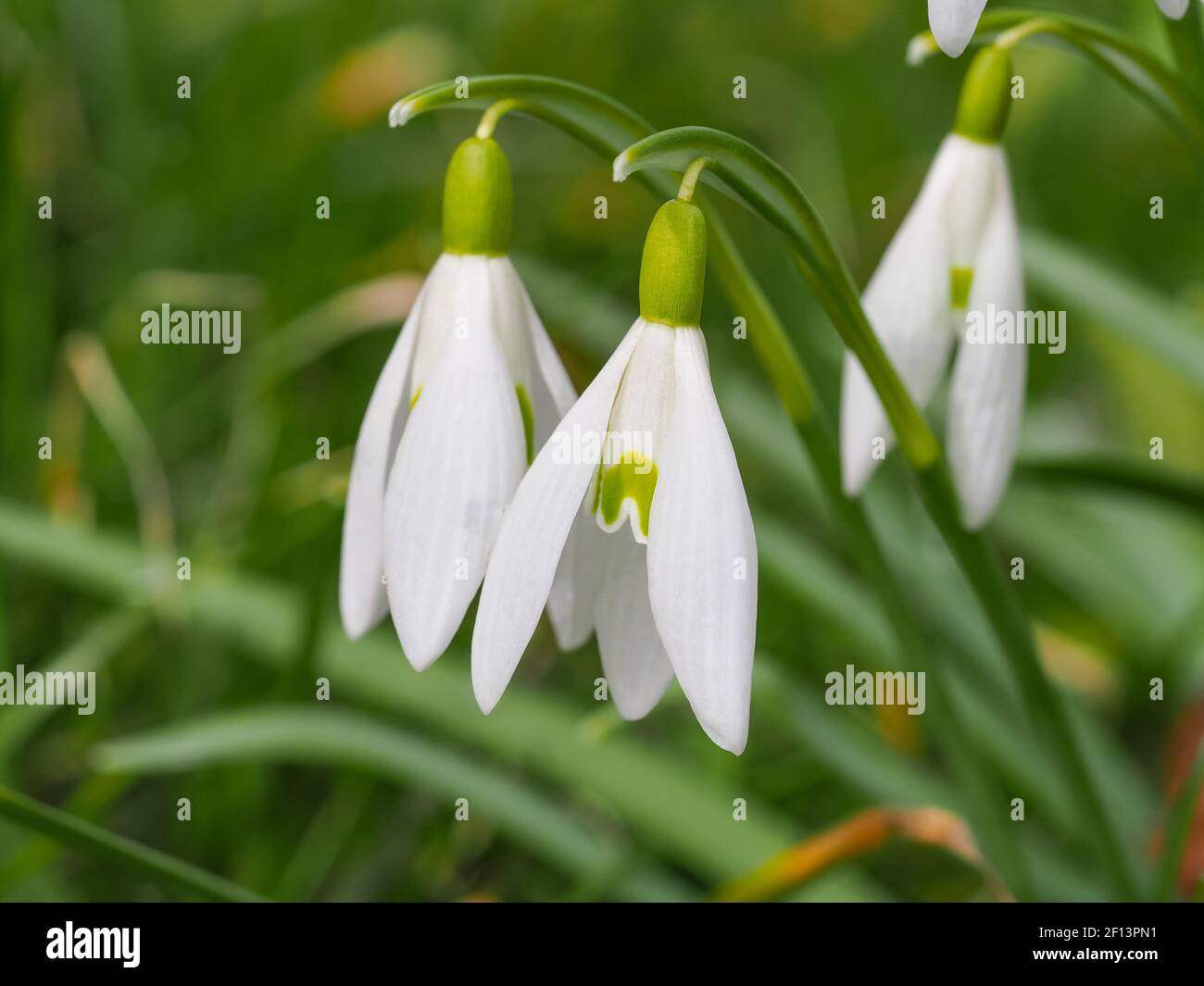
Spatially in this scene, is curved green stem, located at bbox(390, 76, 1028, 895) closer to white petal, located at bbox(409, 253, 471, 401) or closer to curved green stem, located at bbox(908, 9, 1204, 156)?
white petal, located at bbox(409, 253, 471, 401)

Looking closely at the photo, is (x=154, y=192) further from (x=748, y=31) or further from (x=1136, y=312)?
(x=748, y=31)

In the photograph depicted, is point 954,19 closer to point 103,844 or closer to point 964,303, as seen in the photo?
point 964,303

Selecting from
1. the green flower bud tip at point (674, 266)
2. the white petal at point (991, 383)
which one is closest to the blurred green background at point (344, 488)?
the white petal at point (991, 383)

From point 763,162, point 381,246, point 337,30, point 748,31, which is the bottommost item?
point 763,162

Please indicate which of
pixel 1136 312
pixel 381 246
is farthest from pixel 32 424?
pixel 1136 312

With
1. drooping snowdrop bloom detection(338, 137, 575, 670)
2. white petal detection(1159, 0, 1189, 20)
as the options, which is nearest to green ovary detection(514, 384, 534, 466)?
drooping snowdrop bloom detection(338, 137, 575, 670)

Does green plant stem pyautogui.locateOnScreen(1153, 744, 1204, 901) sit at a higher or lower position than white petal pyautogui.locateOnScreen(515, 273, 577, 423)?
lower

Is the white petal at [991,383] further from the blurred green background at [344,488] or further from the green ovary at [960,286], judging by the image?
the blurred green background at [344,488]
